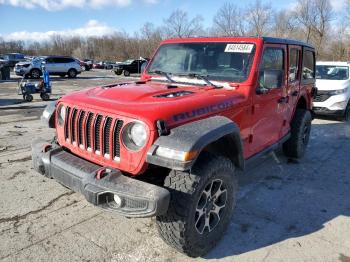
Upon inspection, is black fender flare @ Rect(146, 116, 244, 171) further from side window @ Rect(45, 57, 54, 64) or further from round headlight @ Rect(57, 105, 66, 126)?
side window @ Rect(45, 57, 54, 64)

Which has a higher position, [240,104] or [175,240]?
[240,104]

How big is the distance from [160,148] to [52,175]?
1254mm

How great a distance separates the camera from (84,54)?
78375 millimetres

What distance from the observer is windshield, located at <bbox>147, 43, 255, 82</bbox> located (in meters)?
3.88

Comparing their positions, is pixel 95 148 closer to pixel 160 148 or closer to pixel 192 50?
pixel 160 148

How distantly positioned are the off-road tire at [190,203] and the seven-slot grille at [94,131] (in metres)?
0.56

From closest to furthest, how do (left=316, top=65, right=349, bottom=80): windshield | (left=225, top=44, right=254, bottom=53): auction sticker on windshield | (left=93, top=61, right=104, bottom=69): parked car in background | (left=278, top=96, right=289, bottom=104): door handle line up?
(left=225, top=44, right=254, bottom=53): auction sticker on windshield, (left=278, top=96, right=289, bottom=104): door handle, (left=316, top=65, right=349, bottom=80): windshield, (left=93, top=61, right=104, bottom=69): parked car in background

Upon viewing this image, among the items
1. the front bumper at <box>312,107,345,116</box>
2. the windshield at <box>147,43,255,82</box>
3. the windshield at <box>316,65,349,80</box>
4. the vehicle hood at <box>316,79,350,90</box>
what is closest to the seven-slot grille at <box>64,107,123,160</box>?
the windshield at <box>147,43,255,82</box>

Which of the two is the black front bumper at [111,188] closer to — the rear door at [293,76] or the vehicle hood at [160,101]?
the vehicle hood at [160,101]

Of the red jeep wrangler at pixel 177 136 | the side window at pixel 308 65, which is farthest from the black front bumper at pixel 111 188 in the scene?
the side window at pixel 308 65

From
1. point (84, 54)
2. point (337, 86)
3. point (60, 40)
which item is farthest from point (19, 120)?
point (60, 40)

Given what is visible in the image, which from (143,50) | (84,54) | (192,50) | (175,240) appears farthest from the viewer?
(84,54)

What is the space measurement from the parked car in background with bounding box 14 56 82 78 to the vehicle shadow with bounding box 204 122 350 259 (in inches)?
917

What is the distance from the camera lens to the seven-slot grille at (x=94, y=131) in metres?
2.85
